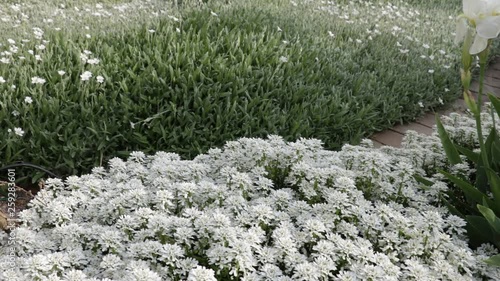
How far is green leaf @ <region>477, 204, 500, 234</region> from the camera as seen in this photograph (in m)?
1.87

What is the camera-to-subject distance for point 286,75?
4.04m

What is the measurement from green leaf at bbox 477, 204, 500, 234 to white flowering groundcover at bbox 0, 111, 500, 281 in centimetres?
13

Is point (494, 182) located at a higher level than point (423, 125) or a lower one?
higher

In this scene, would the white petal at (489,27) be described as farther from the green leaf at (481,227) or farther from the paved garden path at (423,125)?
the paved garden path at (423,125)

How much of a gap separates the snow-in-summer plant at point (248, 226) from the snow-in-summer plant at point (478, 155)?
0.08 metres

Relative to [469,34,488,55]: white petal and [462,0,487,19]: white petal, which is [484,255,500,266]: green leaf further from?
[462,0,487,19]: white petal

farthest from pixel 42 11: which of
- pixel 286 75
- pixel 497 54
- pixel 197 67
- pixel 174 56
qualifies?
pixel 497 54

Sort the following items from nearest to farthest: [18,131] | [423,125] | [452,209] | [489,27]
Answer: [489,27], [452,209], [18,131], [423,125]

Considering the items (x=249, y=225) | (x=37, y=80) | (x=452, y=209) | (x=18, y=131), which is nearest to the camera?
(x=249, y=225)

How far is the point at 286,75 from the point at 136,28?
1.29m

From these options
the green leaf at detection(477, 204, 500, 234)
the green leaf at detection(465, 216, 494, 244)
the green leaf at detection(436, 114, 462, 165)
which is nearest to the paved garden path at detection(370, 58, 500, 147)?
the green leaf at detection(436, 114, 462, 165)

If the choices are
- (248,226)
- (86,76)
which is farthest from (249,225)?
(86,76)

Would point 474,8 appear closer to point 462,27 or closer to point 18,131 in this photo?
point 462,27

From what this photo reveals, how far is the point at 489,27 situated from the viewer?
1.79 meters
